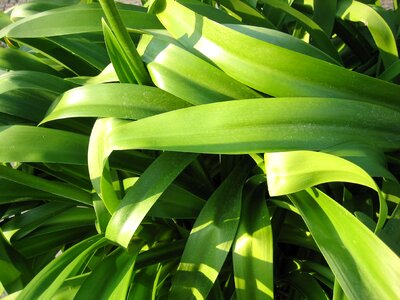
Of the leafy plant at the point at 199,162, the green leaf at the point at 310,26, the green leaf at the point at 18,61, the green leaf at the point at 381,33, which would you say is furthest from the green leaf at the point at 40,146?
the green leaf at the point at 381,33

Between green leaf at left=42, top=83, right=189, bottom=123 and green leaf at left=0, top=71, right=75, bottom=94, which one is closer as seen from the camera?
green leaf at left=42, top=83, right=189, bottom=123

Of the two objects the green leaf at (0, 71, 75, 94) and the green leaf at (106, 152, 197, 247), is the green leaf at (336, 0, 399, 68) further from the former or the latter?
the green leaf at (0, 71, 75, 94)

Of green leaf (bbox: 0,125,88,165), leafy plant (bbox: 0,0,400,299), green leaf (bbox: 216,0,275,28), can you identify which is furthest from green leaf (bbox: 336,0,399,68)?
green leaf (bbox: 0,125,88,165)

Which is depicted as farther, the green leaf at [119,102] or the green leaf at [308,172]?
the green leaf at [119,102]

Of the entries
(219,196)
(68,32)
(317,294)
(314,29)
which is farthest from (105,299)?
(314,29)

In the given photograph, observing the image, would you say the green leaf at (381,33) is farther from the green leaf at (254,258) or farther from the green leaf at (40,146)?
the green leaf at (40,146)

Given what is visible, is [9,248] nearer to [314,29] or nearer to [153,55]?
[153,55]
